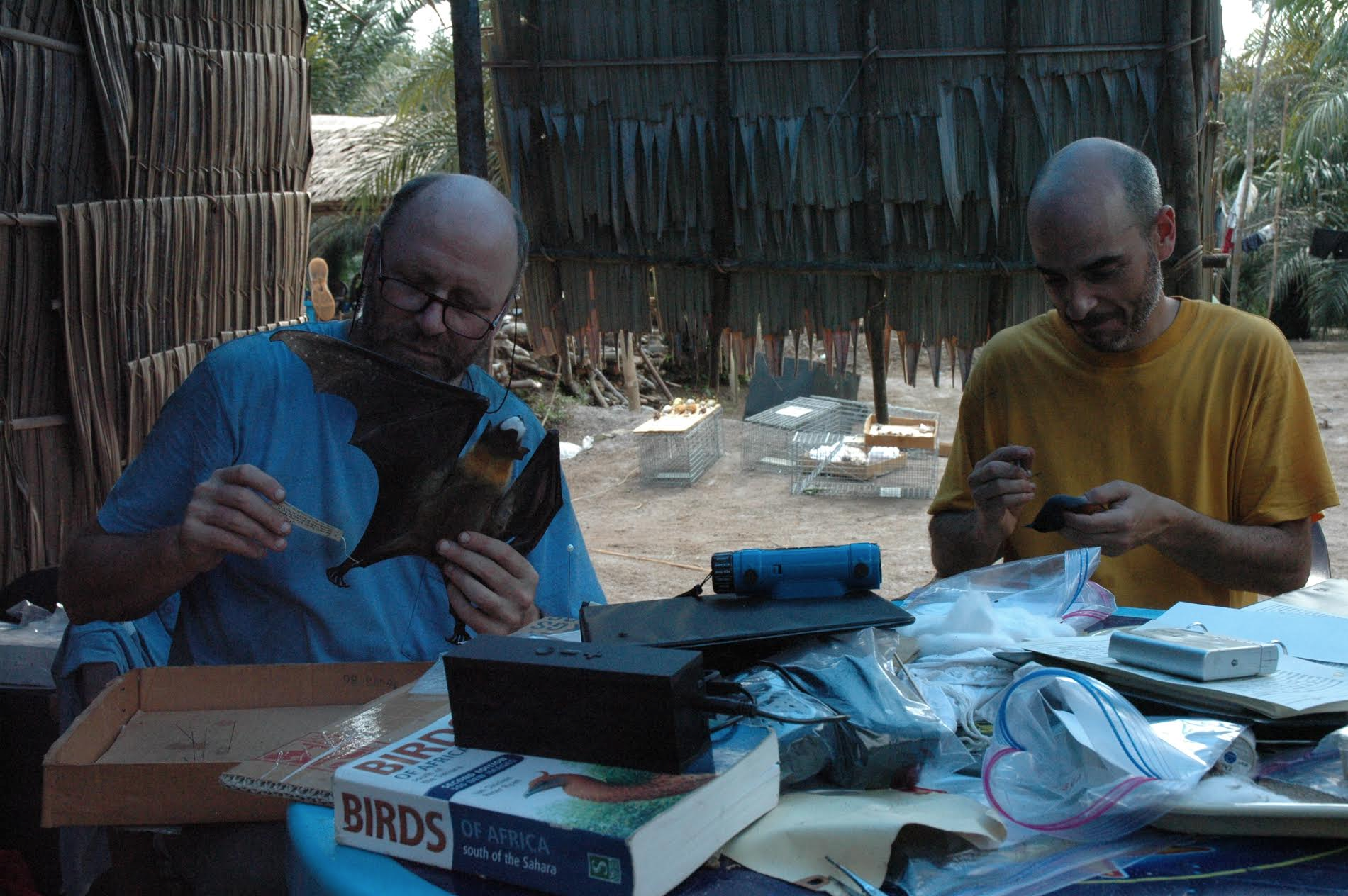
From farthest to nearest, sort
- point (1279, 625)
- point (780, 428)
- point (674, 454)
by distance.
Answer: point (780, 428)
point (674, 454)
point (1279, 625)

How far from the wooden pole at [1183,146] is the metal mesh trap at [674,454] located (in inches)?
263

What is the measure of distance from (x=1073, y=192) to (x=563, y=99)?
1632 millimetres

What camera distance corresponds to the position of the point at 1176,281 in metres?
3.10

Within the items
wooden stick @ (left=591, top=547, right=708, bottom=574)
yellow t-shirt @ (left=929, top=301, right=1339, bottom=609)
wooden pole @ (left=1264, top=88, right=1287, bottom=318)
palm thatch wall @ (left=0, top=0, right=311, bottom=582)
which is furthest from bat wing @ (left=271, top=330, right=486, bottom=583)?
wooden pole @ (left=1264, top=88, right=1287, bottom=318)

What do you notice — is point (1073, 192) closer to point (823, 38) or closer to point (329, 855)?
point (823, 38)

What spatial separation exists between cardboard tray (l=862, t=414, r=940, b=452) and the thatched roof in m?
7.54

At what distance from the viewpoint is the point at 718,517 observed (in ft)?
28.5

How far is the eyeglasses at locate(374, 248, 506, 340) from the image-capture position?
2057 mm

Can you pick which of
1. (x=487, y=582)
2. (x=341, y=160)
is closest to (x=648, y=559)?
(x=487, y=582)

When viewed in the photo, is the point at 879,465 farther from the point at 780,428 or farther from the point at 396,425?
the point at 396,425

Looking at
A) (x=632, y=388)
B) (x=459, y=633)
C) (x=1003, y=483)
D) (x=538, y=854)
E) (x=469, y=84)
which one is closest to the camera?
(x=538, y=854)

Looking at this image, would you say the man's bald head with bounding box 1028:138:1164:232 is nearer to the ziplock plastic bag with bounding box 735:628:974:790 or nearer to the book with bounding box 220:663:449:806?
the ziplock plastic bag with bounding box 735:628:974:790

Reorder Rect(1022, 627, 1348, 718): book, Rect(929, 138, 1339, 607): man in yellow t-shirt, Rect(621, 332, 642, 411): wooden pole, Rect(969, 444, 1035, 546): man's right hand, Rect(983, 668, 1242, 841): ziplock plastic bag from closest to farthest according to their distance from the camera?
1. Rect(983, 668, 1242, 841): ziplock plastic bag
2. Rect(1022, 627, 1348, 718): book
3. Rect(969, 444, 1035, 546): man's right hand
4. Rect(929, 138, 1339, 607): man in yellow t-shirt
5. Rect(621, 332, 642, 411): wooden pole

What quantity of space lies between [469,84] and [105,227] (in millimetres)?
1156
